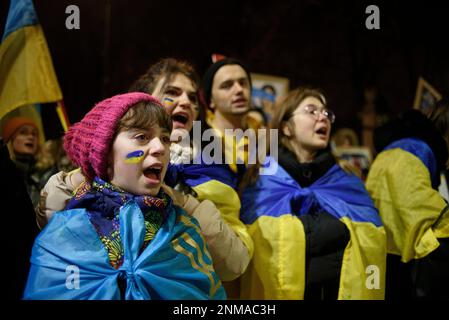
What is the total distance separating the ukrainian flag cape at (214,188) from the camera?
2.23 metres

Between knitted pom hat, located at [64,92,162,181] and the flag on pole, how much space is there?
→ 68cm

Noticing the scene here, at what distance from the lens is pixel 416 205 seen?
252cm

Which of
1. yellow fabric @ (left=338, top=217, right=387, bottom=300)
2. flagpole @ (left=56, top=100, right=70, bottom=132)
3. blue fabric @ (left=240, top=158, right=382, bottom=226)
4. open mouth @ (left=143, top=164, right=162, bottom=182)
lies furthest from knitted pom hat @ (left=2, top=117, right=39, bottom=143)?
Result: yellow fabric @ (left=338, top=217, right=387, bottom=300)

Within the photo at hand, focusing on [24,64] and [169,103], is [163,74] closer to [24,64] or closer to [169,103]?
[169,103]

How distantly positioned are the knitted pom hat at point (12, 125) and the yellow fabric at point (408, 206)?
2.07 m

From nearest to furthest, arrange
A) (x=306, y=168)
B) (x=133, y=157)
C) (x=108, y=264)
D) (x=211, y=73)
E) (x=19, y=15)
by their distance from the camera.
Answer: (x=108, y=264), (x=133, y=157), (x=19, y=15), (x=306, y=168), (x=211, y=73)

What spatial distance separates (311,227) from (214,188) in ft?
1.88

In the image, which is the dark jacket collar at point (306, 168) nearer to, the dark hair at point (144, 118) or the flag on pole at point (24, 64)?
the dark hair at point (144, 118)

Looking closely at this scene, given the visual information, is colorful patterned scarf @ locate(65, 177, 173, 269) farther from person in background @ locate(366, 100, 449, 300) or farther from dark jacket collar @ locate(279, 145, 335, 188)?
person in background @ locate(366, 100, 449, 300)

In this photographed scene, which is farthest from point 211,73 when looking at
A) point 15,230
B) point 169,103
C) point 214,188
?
point 15,230

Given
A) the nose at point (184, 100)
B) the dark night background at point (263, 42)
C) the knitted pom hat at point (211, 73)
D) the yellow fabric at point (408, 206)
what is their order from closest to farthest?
the nose at point (184, 100)
the yellow fabric at point (408, 206)
the dark night background at point (263, 42)
the knitted pom hat at point (211, 73)

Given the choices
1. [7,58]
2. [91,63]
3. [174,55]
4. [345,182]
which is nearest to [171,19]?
[174,55]

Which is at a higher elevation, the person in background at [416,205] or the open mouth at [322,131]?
the open mouth at [322,131]

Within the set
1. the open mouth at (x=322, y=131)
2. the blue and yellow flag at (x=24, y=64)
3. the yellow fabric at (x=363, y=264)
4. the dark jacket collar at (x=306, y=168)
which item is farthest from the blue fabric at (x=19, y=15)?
the yellow fabric at (x=363, y=264)
